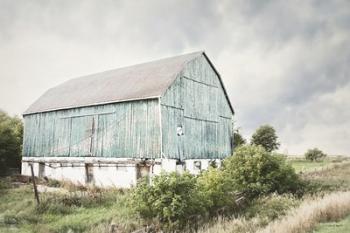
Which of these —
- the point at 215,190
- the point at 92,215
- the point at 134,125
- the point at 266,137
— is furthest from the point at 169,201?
the point at 266,137

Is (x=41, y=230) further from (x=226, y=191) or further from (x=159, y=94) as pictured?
(x=159, y=94)

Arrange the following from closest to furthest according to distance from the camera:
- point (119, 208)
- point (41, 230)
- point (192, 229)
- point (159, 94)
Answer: point (41, 230)
point (192, 229)
point (119, 208)
point (159, 94)

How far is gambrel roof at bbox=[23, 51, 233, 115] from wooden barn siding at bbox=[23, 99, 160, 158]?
20.3 inches

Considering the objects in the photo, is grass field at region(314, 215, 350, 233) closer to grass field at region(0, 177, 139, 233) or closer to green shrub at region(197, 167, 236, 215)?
green shrub at region(197, 167, 236, 215)

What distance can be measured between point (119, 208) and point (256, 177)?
7169mm

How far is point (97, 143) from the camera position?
23.8m

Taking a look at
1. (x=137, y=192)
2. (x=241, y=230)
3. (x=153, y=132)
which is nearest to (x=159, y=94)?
(x=153, y=132)

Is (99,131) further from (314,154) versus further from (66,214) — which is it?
(314,154)

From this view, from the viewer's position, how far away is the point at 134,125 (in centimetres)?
2175

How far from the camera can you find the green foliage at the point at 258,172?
18359 millimetres

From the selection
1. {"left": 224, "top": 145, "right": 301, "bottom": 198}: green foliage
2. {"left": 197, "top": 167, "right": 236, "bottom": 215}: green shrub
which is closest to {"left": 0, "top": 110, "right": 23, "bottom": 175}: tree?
{"left": 224, "top": 145, "right": 301, "bottom": 198}: green foliage

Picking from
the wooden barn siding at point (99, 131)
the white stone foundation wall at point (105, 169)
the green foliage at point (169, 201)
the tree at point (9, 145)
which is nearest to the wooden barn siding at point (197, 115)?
the white stone foundation wall at point (105, 169)

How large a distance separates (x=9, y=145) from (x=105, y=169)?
12.0 m

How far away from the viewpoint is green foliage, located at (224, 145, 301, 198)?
60.2 ft
